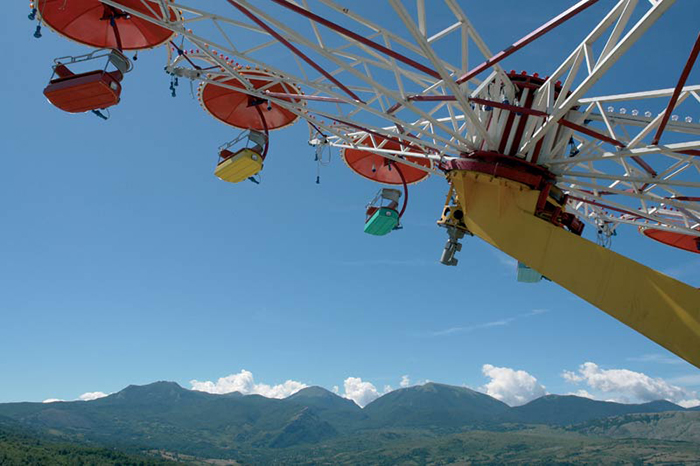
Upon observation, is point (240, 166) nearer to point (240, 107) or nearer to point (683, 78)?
point (240, 107)

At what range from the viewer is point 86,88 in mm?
12742

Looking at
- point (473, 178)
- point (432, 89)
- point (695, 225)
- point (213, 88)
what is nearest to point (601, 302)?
point (473, 178)

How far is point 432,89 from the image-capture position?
14.0m

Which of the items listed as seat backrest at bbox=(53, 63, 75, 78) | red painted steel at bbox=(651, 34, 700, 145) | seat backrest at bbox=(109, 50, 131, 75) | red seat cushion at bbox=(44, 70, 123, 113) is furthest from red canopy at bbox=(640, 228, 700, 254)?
seat backrest at bbox=(53, 63, 75, 78)

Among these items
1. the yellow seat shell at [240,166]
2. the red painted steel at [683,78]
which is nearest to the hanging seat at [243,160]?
the yellow seat shell at [240,166]

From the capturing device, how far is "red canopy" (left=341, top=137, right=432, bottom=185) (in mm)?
21500

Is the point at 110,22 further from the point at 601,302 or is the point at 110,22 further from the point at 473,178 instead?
the point at 601,302

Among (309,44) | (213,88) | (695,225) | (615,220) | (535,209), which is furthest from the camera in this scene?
(615,220)

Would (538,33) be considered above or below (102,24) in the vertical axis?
below

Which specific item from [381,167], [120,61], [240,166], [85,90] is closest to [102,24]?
[120,61]

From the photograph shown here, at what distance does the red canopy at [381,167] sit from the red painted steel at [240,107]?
3698 mm

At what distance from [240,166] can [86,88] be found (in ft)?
16.6

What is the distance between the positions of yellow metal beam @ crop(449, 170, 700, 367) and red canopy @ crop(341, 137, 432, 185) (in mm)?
8443

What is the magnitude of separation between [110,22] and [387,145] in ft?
36.8
